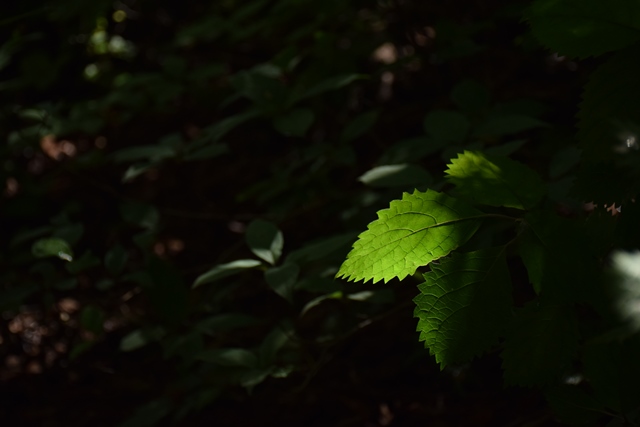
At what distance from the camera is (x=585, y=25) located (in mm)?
852

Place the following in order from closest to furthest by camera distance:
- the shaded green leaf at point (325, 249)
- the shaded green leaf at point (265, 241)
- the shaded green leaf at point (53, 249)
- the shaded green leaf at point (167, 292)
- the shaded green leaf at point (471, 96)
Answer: the shaded green leaf at point (325, 249) → the shaded green leaf at point (265, 241) → the shaded green leaf at point (53, 249) → the shaded green leaf at point (167, 292) → the shaded green leaf at point (471, 96)

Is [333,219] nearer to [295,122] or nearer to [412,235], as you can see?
[295,122]

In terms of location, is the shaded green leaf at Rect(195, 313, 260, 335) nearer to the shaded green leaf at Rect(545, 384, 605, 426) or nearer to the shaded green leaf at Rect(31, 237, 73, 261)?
the shaded green leaf at Rect(31, 237, 73, 261)

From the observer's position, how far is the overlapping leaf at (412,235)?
0.86 meters

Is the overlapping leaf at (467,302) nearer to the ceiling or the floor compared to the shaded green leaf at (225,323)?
nearer to the ceiling

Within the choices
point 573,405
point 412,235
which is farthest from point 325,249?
point 573,405

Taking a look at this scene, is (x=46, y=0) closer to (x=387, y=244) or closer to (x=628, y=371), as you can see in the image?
(x=387, y=244)

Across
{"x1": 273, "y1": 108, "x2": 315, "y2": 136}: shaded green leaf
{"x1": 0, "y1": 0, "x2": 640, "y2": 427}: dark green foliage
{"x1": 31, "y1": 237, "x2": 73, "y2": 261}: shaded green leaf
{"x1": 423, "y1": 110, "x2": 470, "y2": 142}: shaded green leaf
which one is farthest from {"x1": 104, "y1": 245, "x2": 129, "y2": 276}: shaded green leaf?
{"x1": 423, "y1": 110, "x2": 470, "y2": 142}: shaded green leaf

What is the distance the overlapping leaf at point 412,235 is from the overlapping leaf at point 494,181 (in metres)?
0.03

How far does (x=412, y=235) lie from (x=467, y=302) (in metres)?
0.11

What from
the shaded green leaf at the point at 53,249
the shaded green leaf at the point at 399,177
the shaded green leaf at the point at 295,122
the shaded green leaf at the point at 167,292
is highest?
the shaded green leaf at the point at 399,177

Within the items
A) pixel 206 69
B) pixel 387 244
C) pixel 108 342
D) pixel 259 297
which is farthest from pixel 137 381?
pixel 387 244

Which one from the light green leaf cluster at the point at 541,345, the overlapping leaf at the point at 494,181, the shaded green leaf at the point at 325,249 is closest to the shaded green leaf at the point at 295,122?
the shaded green leaf at the point at 325,249

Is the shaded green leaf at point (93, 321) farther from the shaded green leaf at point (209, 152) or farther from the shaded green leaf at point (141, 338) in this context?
the shaded green leaf at point (209, 152)
